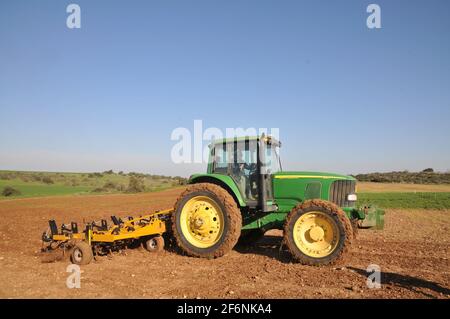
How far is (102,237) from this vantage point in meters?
8.08

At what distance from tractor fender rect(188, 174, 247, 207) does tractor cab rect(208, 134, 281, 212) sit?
0.14 metres

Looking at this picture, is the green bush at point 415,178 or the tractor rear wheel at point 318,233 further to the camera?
the green bush at point 415,178

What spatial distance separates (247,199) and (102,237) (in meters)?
3.05

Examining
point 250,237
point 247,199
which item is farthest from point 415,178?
point 247,199

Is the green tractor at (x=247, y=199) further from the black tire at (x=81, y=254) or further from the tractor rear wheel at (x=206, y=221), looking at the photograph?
the black tire at (x=81, y=254)

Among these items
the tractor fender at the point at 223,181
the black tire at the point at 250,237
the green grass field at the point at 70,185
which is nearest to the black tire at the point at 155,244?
the tractor fender at the point at 223,181

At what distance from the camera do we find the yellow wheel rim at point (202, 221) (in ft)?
26.5

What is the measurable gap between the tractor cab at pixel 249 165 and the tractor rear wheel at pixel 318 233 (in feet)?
2.43

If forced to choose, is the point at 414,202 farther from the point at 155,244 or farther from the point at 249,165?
the point at 155,244

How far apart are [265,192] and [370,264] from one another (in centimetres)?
238
